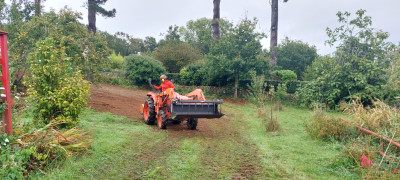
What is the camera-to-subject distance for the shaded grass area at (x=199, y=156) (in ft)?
18.7

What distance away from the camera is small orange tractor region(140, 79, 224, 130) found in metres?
9.19

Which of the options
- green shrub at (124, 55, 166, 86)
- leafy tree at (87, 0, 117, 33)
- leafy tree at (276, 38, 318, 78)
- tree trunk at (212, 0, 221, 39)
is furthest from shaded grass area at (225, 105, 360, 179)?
leafy tree at (276, 38, 318, 78)

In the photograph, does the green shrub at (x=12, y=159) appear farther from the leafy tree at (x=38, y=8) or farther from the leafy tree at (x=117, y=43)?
the leafy tree at (x=117, y=43)

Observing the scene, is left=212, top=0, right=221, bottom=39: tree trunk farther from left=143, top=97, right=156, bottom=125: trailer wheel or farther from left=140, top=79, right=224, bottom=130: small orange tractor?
left=143, top=97, right=156, bottom=125: trailer wheel

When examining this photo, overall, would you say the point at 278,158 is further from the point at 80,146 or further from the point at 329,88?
the point at 329,88

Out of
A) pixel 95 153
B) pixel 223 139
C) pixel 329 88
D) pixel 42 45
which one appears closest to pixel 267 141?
pixel 223 139

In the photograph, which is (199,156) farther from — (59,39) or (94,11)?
(94,11)

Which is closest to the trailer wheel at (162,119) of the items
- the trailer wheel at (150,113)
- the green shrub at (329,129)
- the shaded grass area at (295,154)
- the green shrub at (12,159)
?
the trailer wheel at (150,113)

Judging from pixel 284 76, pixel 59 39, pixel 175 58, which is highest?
pixel 175 58

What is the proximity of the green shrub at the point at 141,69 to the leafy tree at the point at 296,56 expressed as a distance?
49.9 feet

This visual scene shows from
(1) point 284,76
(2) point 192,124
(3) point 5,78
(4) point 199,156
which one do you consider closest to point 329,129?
(4) point 199,156

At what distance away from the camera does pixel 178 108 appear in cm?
923

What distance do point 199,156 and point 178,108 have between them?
249cm

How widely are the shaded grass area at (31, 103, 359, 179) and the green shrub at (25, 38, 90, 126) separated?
1.01 metres
